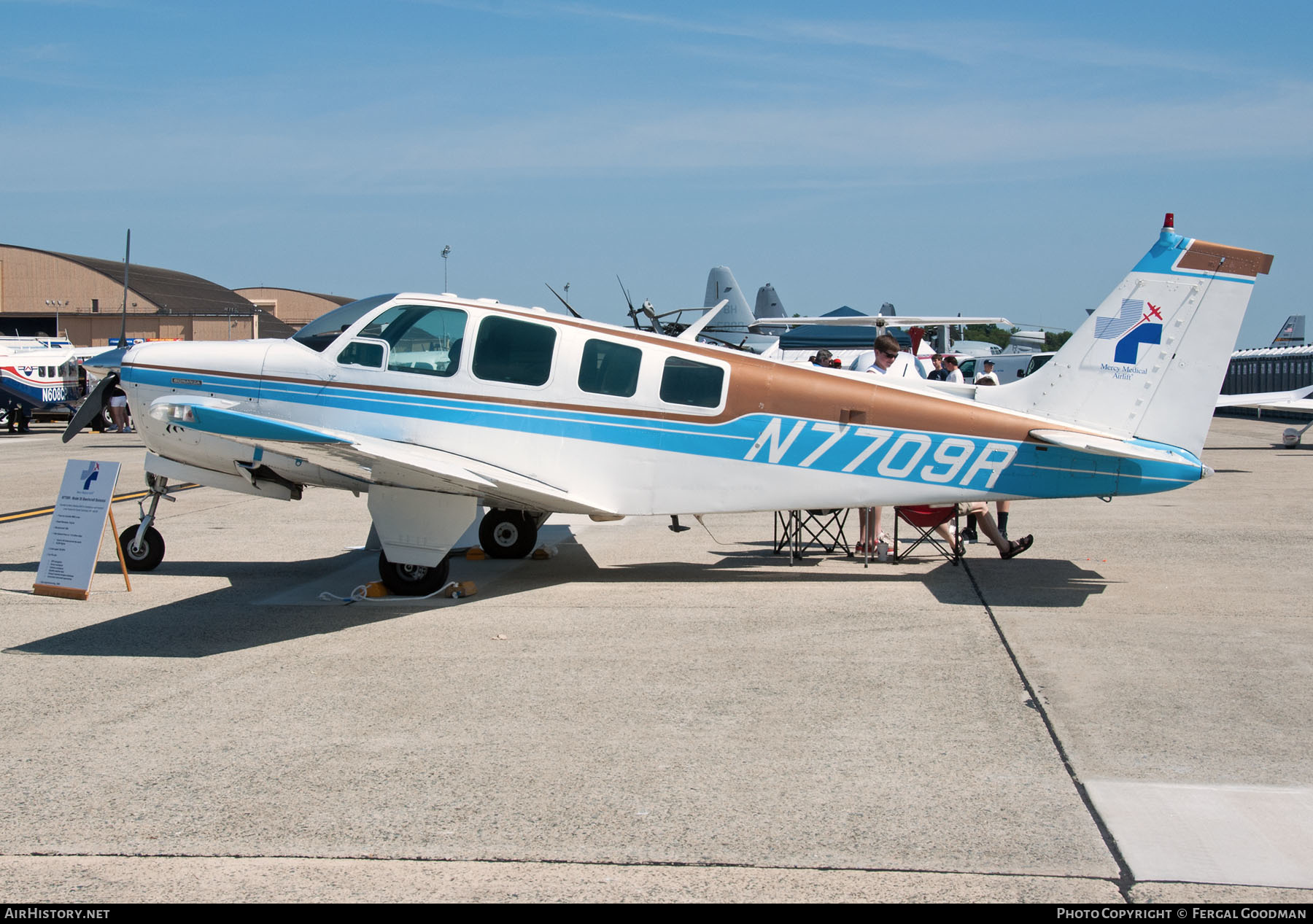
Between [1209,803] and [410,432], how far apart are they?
235 inches

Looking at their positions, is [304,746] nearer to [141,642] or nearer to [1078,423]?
[141,642]

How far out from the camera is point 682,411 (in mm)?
8469

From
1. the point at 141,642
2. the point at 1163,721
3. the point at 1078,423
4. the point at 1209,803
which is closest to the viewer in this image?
the point at 1209,803

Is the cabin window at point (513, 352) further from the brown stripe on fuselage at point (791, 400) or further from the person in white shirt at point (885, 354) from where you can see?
the person in white shirt at point (885, 354)

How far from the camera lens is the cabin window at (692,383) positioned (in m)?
8.46

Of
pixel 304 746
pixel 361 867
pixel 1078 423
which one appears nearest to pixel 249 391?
pixel 304 746

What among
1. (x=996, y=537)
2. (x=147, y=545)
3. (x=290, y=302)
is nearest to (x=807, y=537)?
(x=996, y=537)

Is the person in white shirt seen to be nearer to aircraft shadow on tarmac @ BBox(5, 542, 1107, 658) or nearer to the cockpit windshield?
aircraft shadow on tarmac @ BBox(5, 542, 1107, 658)

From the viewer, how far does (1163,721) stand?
207 inches

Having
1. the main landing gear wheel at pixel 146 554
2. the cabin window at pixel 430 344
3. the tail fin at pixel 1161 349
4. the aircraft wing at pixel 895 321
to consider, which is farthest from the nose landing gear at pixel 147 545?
the aircraft wing at pixel 895 321

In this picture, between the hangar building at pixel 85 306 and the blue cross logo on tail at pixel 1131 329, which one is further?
the hangar building at pixel 85 306

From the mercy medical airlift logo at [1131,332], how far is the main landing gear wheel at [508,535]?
5.19 metres

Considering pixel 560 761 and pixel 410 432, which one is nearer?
pixel 560 761
